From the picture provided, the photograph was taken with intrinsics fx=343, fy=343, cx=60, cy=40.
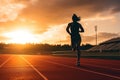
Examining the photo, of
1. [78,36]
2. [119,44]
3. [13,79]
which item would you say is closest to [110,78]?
[13,79]

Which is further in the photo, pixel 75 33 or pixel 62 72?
pixel 75 33

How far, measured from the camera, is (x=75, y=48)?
1838cm

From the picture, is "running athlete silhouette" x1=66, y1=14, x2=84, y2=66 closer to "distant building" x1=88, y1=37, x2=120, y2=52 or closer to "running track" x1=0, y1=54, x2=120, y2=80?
"running track" x1=0, y1=54, x2=120, y2=80

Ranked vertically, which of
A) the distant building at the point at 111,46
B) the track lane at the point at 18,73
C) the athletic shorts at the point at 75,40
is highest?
the distant building at the point at 111,46

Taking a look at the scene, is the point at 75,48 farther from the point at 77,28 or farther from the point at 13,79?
the point at 13,79

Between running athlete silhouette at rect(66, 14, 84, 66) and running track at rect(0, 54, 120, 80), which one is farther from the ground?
running athlete silhouette at rect(66, 14, 84, 66)

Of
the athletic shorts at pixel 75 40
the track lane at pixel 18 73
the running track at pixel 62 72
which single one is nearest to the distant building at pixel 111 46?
the running track at pixel 62 72

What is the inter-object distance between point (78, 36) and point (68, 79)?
770cm

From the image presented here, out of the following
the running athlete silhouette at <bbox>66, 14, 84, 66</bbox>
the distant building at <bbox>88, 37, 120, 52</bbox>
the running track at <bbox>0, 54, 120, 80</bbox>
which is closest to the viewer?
the running track at <bbox>0, 54, 120, 80</bbox>

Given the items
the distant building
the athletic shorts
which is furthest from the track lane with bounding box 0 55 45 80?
the distant building

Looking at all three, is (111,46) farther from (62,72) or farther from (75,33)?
(62,72)

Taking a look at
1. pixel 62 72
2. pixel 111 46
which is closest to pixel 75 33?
pixel 62 72

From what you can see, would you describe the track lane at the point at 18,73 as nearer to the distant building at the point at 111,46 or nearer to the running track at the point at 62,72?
the running track at the point at 62,72

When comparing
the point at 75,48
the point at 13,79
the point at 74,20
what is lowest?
the point at 13,79
